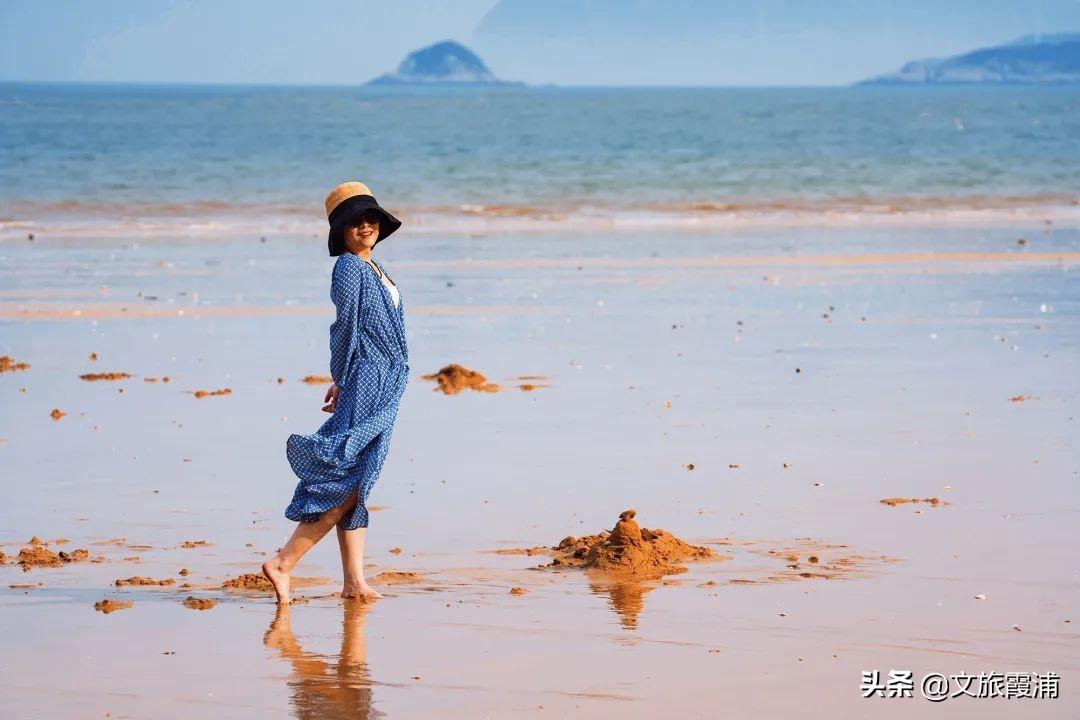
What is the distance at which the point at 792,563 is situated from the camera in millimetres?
6562

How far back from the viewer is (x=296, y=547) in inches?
241

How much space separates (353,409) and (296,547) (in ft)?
1.77

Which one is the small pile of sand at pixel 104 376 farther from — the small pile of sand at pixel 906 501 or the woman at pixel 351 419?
the small pile of sand at pixel 906 501

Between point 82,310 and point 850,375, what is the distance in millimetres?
7355

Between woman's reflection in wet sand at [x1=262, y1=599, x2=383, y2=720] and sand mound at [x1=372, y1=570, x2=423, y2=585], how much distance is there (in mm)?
402

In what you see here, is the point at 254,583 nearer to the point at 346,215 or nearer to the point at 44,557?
the point at 44,557

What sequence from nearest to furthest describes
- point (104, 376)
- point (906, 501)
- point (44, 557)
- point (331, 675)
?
point (331, 675) < point (44, 557) < point (906, 501) < point (104, 376)

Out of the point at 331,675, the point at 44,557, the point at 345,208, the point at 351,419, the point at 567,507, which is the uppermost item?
the point at 345,208

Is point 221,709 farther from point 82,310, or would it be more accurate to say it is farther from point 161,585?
point 82,310

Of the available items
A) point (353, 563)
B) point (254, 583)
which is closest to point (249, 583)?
point (254, 583)

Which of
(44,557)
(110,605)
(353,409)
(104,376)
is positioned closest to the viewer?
(110,605)

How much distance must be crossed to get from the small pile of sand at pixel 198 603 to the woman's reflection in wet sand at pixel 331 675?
0.26 metres

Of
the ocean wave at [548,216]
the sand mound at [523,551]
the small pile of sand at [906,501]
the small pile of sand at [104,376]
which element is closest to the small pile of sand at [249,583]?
the sand mound at [523,551]

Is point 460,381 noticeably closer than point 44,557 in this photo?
No
